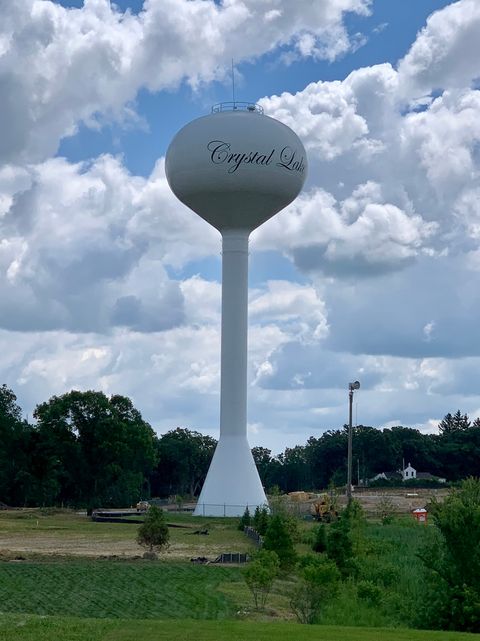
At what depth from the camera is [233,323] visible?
180 feet

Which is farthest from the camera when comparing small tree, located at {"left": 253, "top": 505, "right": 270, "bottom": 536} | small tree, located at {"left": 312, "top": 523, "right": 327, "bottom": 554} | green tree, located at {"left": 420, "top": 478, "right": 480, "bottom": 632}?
small tree, located at {"left": 253, "top": 505, "right": 270, "bottom": 536}

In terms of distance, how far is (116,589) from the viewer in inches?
973

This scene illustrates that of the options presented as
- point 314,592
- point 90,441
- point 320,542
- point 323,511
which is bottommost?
point 314,592

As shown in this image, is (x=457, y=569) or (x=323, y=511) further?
(x=323, y=511)

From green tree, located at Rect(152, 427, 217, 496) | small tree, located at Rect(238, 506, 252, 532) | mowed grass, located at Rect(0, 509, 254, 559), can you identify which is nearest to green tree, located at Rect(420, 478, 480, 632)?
mowed grass, located at Rect(0, 509, 254, 559)

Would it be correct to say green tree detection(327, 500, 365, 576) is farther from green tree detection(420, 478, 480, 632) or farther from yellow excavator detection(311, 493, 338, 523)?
yellow excavator detection(311, 493, 338, 523)

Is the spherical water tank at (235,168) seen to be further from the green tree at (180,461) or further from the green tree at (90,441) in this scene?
the green tree at (180,461)

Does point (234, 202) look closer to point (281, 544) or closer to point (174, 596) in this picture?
point (281, 544)

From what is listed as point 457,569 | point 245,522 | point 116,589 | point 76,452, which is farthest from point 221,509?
point 457,569

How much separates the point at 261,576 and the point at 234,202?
3407 centimetres

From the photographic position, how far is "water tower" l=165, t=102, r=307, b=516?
53156 millimetres

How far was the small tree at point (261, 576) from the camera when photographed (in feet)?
71.3

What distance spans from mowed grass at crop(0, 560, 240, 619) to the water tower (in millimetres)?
20801

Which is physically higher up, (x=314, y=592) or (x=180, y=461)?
(x=180, y=461)
